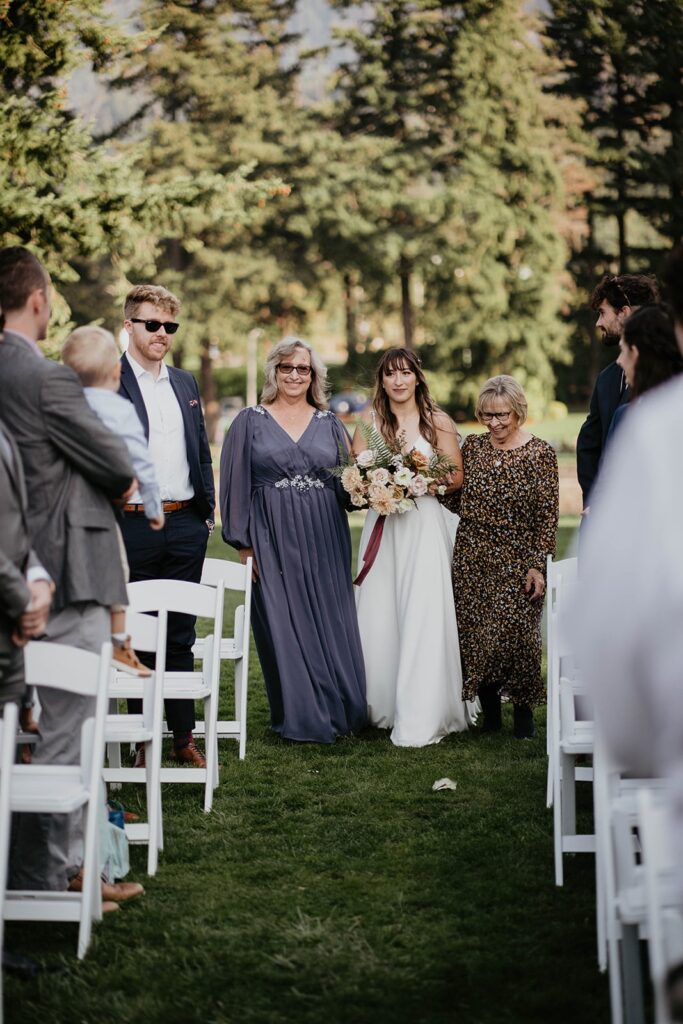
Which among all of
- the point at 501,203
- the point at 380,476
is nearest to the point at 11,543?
the point at 380,476

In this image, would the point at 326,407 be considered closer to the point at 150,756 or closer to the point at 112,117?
the point at 150,756

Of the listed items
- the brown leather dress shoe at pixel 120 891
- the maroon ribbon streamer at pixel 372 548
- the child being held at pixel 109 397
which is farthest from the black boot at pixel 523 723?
the child being held at pixel 109 397

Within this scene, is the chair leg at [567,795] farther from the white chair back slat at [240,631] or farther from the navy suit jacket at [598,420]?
the white chair back slat at [240,631]

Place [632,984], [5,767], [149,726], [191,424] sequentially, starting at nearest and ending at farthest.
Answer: [632,984], [5,767], [149,726], [191,424]

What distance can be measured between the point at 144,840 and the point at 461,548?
121 inches

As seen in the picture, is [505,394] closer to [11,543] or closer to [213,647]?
[213,647]

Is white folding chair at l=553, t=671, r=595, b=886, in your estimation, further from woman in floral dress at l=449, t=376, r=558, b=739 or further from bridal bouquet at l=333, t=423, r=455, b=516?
bridal bouquet at l=333, t=423, r=455, b=516

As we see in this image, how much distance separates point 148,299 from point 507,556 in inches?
98.7

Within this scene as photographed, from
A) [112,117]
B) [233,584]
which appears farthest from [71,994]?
[112,117]

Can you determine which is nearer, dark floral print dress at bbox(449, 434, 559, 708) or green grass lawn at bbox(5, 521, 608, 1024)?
green grass lawn at bbox(5, 521, 608, 1024)

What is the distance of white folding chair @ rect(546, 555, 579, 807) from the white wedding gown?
3.91 feet

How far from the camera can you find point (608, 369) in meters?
6.98

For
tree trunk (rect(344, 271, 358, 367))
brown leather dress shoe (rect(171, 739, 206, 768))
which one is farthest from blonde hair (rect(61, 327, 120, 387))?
tree trunk (rect(344, 271, 358, 367))

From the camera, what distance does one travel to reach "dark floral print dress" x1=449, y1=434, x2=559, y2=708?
7.58m
